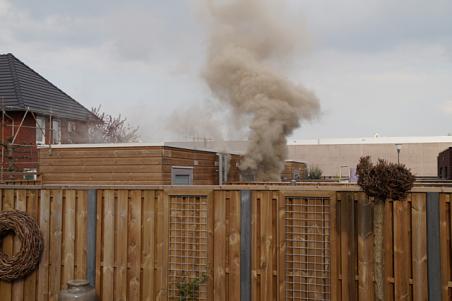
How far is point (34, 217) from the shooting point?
221 inches

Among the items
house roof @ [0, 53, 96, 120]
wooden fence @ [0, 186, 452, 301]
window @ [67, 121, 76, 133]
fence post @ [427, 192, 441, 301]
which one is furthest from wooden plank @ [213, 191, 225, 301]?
window @ [67, 121, 76, 133]

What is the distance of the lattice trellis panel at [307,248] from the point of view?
465 cm

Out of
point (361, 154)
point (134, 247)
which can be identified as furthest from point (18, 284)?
point (361, 154)

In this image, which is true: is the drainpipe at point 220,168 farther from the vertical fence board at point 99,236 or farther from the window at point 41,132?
the window at point 41,132

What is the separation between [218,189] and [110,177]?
21.9ft

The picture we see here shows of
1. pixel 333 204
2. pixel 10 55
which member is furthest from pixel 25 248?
pixel 10 55

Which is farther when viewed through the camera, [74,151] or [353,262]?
[74,151]

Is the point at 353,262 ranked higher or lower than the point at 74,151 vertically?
lower

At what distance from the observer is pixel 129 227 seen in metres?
5.29

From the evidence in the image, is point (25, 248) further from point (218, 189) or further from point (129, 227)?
point (218, 189)

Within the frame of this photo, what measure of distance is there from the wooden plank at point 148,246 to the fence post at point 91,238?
65cm

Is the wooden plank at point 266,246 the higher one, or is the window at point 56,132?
the window at point 56,132

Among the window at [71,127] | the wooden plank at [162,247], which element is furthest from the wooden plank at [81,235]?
the window at [71,127]

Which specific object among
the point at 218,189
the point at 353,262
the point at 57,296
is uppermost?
the point at 218,189
